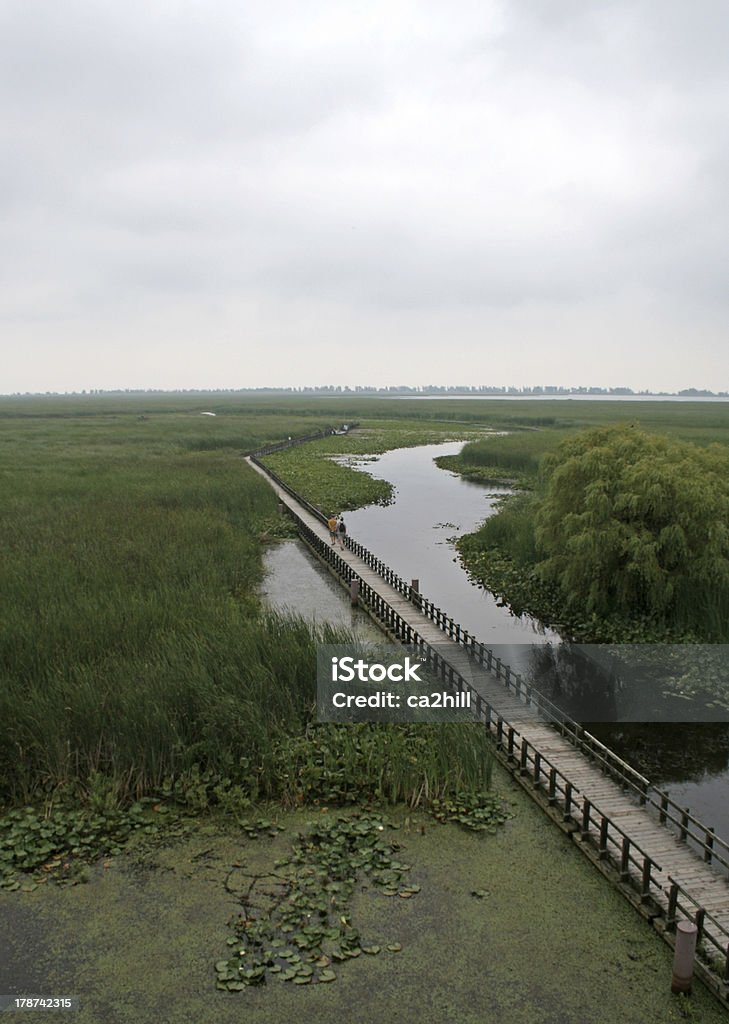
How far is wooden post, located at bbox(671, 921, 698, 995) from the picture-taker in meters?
10.9

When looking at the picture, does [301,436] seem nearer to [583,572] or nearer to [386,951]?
[583,572]

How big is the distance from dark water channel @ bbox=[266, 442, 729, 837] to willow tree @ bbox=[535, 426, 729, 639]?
3.56 m

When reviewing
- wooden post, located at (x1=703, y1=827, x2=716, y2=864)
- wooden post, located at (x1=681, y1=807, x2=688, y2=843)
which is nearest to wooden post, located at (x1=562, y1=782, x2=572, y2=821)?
wooden post, located at (x1=681, y1=807, x2=688, y2=843)

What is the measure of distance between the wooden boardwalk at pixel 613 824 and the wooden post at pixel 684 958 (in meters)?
0.48

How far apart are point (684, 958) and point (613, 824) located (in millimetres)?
2478

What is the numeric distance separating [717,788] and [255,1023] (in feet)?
42.1

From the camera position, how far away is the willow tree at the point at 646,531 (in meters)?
27.2

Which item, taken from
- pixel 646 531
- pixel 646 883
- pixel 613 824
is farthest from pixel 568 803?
pixel 646 531

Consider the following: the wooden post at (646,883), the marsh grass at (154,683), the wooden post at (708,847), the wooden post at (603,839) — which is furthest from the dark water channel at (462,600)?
the wooden post at (646,883)

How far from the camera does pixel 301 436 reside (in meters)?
Result: 115

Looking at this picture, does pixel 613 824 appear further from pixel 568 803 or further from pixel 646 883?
pixel 568 803

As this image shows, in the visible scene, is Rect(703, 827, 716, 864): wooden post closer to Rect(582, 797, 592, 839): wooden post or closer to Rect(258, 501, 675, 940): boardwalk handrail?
Rect(258, 501, 675, 940): boardwalk handrail

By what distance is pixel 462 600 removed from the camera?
35.0 meters

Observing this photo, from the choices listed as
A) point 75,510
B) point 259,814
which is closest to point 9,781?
point 259,814
